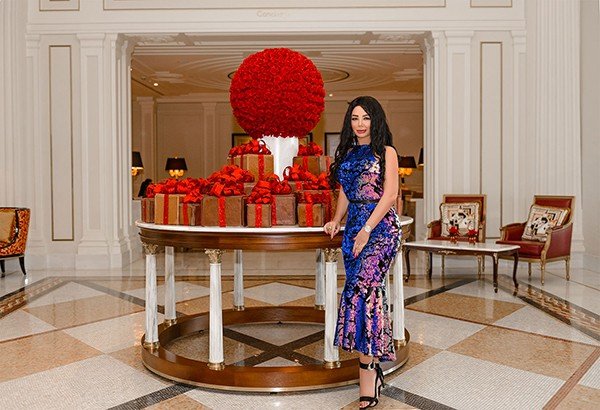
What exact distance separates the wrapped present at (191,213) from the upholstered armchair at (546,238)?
15.3 ft

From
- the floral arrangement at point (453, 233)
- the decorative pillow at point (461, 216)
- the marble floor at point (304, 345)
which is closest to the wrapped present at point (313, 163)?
the marble floor at point (304, 345)

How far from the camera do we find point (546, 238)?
6.48 m

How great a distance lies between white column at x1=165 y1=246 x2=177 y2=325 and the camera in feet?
12.2

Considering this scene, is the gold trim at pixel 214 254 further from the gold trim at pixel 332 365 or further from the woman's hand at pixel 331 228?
the gold trim at pixel 332 365

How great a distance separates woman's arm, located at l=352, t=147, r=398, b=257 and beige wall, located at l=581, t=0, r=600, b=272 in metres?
5.90

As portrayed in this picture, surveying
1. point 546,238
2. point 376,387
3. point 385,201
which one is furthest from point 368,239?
point 546,238

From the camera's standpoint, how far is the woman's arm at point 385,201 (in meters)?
2.64

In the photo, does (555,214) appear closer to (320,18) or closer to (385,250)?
(320,18)

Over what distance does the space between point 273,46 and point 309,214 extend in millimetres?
6928

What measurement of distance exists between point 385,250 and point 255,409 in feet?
3.44

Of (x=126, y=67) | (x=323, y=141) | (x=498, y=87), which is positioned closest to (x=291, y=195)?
(x=498, y=87)

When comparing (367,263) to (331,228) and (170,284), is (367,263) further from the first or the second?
(170,284)

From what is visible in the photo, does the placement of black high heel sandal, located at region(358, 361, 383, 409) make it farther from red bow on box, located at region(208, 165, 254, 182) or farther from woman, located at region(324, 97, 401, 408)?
red bow on box, located at region(208, 165, 254, 182)

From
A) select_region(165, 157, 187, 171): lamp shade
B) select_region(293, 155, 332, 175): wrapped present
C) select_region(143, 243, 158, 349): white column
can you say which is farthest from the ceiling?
select_region(143, 243, 158, 349): white column
